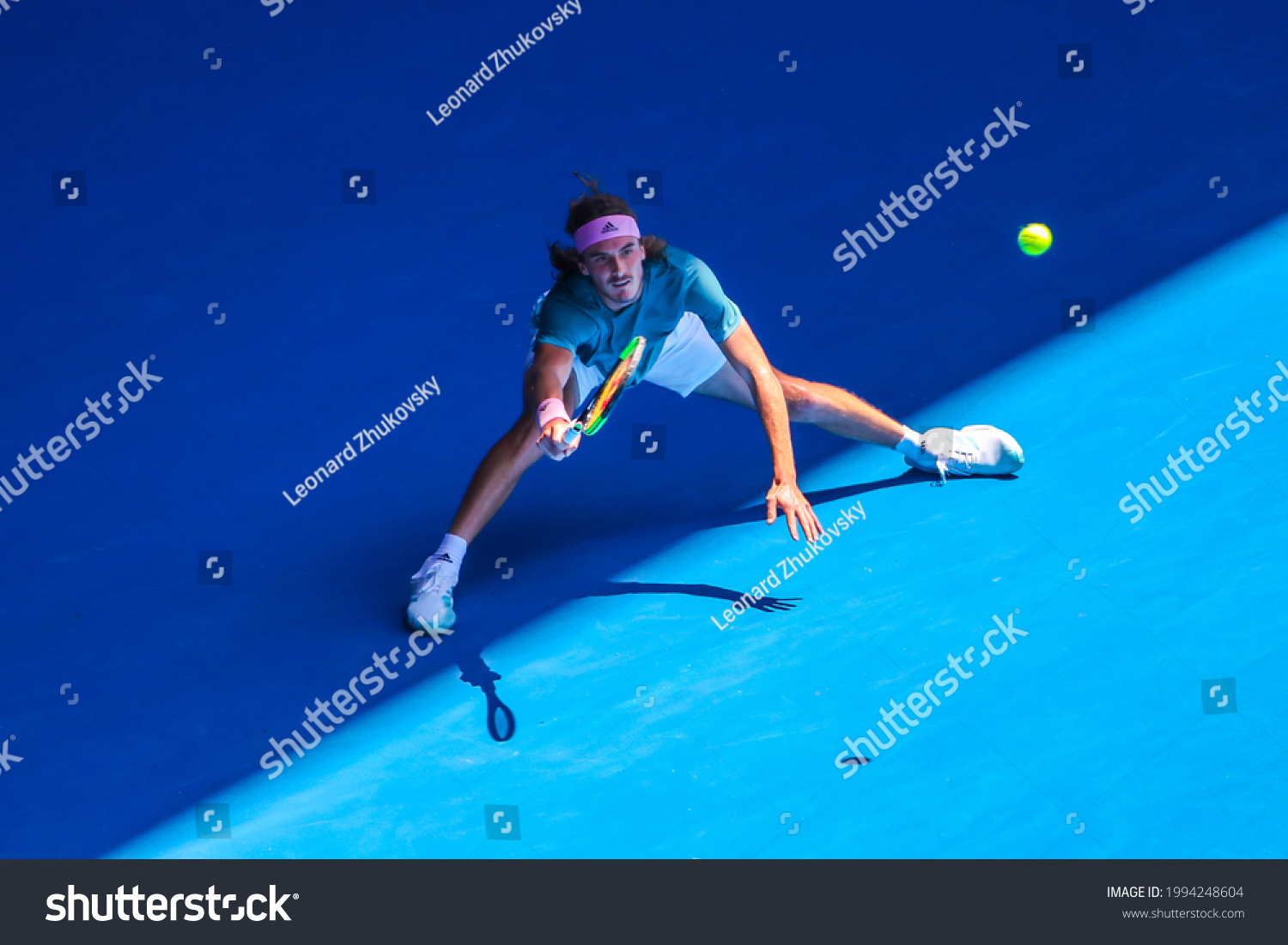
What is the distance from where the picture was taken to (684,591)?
5.27 meters

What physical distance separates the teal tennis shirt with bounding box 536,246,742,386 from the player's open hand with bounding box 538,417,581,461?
42cm

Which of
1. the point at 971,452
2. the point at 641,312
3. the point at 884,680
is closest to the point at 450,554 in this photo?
the point at 641,312

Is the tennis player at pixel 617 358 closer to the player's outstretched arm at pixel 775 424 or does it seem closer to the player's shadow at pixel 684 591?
the player's outstretched arm at pixel 775 424


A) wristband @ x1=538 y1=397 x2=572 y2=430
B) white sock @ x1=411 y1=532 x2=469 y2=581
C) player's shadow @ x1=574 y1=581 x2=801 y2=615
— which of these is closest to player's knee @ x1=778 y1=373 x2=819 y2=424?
player's shadow @ x1=574 y1=581 x2=801 y2=615

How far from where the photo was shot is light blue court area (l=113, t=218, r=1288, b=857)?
4090 mm

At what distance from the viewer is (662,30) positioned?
7.94 meters

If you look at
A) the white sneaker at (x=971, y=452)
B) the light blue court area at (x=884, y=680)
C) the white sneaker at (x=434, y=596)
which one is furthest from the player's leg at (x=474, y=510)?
the white sneaker at (x=971, y=452)

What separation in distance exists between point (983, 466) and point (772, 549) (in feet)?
3.07

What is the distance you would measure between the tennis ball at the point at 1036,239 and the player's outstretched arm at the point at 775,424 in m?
2.37

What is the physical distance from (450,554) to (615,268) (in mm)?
1180

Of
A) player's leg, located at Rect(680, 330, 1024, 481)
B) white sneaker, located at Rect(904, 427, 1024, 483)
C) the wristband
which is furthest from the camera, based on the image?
white sneaker, located at Rect(904, 427, 1024, 483)

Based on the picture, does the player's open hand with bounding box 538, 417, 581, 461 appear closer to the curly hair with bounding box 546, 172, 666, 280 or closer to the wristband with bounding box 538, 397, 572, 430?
the wristband with bounding box 538, 397, 572, 430

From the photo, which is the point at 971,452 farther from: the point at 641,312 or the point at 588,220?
the point at 588,220

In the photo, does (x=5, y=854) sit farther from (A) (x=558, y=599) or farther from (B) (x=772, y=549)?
(B) (x=772, y=549)
